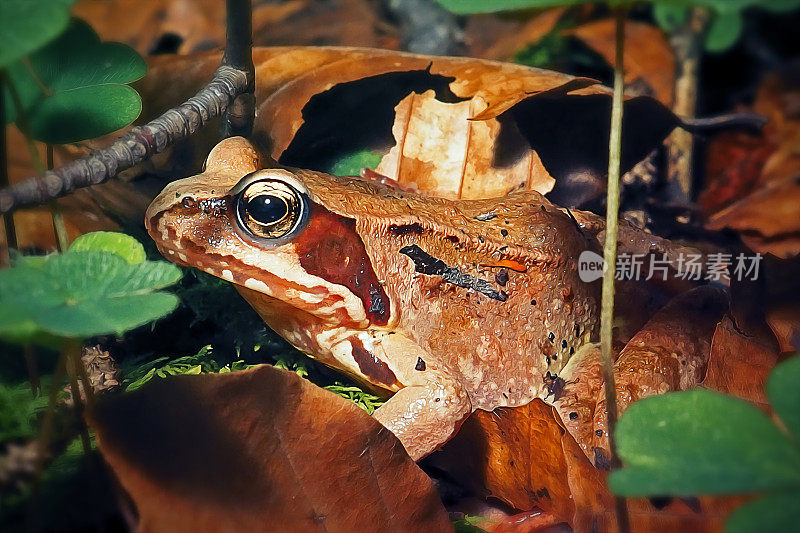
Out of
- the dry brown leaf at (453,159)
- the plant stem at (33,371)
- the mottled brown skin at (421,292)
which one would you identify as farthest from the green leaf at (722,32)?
the plant stem at (33,371)

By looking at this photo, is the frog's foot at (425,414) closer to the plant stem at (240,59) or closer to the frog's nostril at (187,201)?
the frog's nostril at (187,201)

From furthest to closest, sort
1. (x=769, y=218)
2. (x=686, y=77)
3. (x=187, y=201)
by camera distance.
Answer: (x=686, y=77)
(x=769, y=218)
(x=187, y=201)

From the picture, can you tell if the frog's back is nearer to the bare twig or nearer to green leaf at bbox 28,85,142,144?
green leaf at bbox 28,85,142,144

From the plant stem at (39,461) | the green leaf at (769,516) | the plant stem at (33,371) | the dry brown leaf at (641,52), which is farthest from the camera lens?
the dry brown leaf at (641,52)

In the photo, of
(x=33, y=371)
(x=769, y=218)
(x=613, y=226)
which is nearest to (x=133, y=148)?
(x=33, y=371)

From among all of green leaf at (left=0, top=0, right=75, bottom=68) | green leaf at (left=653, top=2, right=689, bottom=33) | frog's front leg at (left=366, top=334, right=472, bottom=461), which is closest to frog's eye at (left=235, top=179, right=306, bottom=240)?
frog's front leg at (left=366, top=334, right=472, bottom=461)

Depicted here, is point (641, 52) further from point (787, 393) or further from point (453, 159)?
point (787, 393)
